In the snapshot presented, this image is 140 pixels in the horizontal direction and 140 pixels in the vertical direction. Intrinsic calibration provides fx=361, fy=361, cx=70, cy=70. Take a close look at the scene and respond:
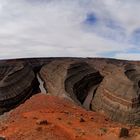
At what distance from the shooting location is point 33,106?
31344 millimetres

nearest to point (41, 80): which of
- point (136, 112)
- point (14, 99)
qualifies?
point (14, 99)

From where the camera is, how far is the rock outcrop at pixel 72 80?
57853mm

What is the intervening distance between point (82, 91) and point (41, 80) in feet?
37.8

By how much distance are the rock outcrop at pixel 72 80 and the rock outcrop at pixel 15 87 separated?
324 cm

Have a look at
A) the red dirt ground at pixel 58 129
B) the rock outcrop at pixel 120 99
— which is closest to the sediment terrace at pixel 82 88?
the rock outcrop at pixel 120 99

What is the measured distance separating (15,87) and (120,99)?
17417 mm

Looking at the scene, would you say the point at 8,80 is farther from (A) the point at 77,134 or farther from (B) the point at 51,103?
(A) the point at 77,134

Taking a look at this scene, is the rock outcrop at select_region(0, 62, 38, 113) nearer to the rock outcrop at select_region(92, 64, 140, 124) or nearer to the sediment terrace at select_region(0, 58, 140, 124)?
the sediment terrace at select_region(0, 58, 140, 124)

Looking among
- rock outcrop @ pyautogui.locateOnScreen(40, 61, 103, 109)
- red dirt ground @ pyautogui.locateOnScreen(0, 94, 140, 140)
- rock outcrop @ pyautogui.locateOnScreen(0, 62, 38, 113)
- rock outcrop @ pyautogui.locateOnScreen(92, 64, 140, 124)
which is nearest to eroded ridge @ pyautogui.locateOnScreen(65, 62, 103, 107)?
rock outcrop @ pyautogui.locateOnScreen(40, 61, 103, 109)

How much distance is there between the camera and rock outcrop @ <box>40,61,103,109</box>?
2278 inches

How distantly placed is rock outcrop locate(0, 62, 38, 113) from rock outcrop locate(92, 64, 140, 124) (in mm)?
11171

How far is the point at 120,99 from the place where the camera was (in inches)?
1919

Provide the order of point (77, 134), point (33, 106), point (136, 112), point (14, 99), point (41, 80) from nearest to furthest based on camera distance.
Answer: point (77, 134), point (33, 106), point (136, 112), point (14, 99), point (41, 80)

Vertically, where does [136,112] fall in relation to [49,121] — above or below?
below
